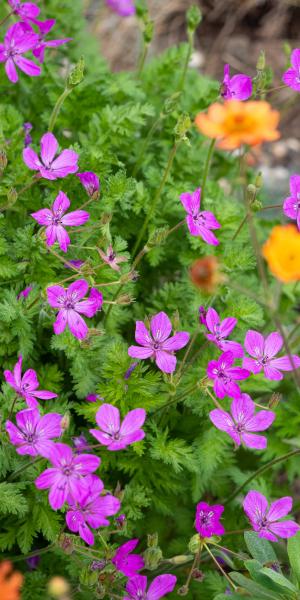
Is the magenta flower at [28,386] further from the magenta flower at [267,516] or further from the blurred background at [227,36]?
the blurred background at [227,36]

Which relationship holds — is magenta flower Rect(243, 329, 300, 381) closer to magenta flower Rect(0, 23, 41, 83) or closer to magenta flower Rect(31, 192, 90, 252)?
magenta flower Rect(31, 192, 90, 252)

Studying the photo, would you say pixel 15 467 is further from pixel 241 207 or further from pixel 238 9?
pixel 238 9

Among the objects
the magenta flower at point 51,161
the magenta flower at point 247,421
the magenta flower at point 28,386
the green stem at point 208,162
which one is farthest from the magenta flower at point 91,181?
the magenta flower at point 247,421

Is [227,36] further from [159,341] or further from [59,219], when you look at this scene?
[159,341]

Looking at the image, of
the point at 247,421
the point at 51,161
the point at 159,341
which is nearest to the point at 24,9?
the point at 51,161

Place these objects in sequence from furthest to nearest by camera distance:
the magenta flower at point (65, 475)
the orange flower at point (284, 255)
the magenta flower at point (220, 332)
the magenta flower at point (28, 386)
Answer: the magenta flower at point (220, 332) → the magenta flower at point (28, 386) → the magenta flower at point (65, 475) → the orange flower at point (284, 255)

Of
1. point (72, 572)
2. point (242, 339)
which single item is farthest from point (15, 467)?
point (242, 339)
